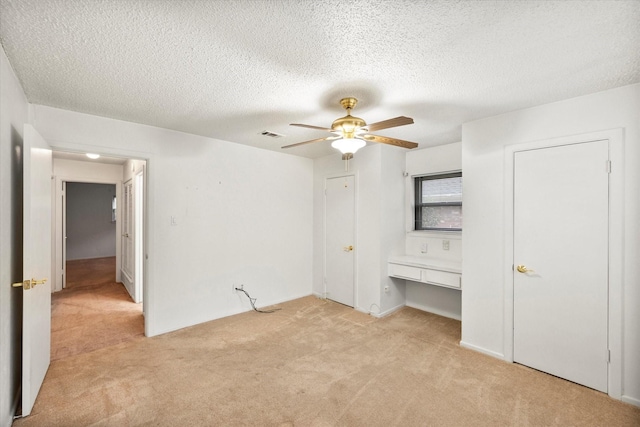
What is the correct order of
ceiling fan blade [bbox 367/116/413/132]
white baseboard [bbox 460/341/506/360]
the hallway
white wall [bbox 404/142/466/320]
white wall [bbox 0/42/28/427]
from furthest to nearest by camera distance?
white wall [bbox 404/142/466/320]
the hallway
white baseboard [bbox 460/341/506/360]
ceiling fan blade [bbox 367/116/413/132]
white wall [bbox 0/42/28/427]

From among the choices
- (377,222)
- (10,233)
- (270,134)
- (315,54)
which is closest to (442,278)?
(377,222)

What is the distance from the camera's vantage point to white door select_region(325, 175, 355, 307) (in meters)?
4.25

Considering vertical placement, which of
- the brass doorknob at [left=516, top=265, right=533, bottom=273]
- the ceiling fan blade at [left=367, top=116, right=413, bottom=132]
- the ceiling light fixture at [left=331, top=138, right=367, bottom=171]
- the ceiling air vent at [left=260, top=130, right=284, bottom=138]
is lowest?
the brass doorknob at [left=516, top=265, right=533, bottom=273]

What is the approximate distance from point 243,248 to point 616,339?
397 centimetres

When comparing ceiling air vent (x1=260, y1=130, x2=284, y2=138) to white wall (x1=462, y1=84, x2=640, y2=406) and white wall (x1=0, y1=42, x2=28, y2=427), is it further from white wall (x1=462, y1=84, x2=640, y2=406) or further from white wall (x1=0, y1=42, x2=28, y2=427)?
white wall (x1=462, y1=84, x2=640, y2=406)

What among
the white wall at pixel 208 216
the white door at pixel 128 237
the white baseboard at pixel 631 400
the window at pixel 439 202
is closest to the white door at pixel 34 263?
the white wall at pixel 208 216

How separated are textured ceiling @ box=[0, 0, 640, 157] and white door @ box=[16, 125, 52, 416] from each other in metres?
0.62

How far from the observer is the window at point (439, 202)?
3924 mm

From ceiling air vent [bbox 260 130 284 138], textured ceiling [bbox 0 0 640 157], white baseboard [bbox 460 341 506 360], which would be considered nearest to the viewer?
textured ceiling [bbox 0 0 640 157]

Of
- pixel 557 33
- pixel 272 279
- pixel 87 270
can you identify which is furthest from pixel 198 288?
pixel 87 270

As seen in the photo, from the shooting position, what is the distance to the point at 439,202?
13.4 ft

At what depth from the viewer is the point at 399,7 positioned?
1.35 meters

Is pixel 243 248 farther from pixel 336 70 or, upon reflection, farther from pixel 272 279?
pixel 336 70

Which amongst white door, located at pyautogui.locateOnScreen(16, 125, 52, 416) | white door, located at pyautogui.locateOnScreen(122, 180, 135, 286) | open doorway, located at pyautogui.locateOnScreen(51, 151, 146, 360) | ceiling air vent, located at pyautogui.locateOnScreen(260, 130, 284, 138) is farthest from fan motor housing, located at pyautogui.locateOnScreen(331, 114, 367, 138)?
white door, located at pyautogui.locateOnScreen(122, 180, 135, 286)
